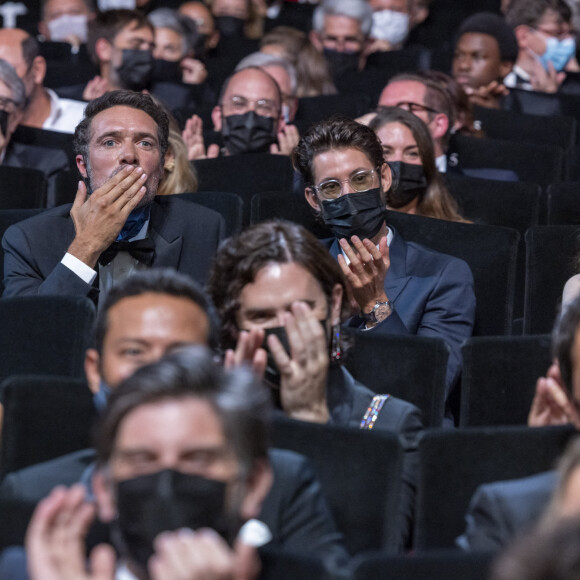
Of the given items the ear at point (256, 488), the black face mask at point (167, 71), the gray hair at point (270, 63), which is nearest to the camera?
the ear at point (256, 488)

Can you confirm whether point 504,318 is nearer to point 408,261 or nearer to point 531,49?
point 408,261

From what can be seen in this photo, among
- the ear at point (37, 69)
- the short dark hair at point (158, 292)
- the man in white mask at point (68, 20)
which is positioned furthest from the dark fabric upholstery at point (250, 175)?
the man in white mask at point (68, 20)

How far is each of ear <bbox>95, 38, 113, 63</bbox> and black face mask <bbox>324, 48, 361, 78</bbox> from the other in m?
1.20

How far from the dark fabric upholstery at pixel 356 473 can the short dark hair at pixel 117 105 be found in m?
1.27

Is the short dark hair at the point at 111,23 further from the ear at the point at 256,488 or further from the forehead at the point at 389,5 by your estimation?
the ear at the point at 256,488

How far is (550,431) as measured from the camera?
72.5 inches

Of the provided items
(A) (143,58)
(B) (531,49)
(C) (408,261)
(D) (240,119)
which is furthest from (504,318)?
(B) (531,49)

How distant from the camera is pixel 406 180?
3.38 meters

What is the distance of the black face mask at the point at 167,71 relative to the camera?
5266mm

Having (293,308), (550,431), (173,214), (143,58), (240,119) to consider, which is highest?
(143,58)

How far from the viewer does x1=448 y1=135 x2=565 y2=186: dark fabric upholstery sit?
159 inches

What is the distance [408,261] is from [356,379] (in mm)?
597

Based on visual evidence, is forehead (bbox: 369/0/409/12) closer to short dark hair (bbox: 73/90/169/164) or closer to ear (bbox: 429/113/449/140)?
ear (bbox: 429/113/449/140)

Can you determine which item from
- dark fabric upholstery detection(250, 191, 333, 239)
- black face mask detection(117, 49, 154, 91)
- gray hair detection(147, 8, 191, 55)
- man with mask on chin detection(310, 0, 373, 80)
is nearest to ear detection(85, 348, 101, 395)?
dark fabric upholstery detection(250, 191, 333, 239)
